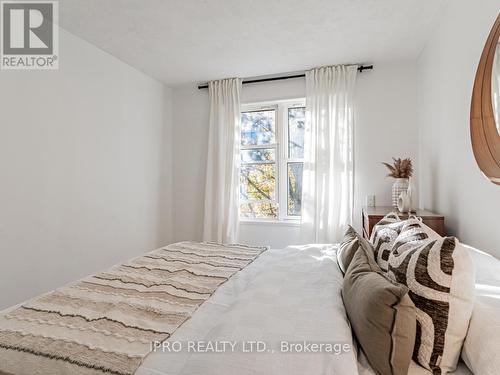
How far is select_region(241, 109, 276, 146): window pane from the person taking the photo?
12.1 feet

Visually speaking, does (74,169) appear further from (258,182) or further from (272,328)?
(272,328)

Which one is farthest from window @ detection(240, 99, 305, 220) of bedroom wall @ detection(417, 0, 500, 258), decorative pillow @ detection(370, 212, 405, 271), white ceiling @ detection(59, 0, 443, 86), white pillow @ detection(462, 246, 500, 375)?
white pillow @ detection(462, 246, 500, 375)

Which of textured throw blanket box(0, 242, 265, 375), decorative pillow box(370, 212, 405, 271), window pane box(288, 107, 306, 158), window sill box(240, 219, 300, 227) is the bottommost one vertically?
textured throw blanket box(0, 242, 265, 375)

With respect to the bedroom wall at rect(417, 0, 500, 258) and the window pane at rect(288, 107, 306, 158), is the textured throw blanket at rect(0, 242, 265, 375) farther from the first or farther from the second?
the window pane at rect(288, 107, 306, 158)

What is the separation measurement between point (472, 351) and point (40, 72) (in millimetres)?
3153

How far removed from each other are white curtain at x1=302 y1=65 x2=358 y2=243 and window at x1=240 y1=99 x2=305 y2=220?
0.90ft

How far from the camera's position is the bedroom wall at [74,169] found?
215 cm

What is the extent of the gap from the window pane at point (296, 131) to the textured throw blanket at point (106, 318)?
7.18 feet

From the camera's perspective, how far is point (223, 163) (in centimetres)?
365

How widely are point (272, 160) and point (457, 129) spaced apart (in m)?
2.09

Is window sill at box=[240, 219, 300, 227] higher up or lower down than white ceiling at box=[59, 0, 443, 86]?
lower down

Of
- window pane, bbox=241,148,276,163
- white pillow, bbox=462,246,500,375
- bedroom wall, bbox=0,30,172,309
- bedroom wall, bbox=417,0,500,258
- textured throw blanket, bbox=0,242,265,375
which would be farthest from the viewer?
window pane, bbox=241,148,276,163

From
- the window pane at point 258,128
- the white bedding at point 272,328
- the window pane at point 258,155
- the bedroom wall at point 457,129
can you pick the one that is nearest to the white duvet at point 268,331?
the white bedding at point 272,328

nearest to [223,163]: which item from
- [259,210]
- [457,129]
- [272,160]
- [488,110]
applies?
[272,160]
